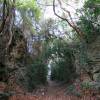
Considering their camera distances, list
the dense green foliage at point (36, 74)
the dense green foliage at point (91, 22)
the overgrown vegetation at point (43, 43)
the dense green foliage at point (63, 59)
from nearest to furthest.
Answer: the overgrown vegetation at point (43, 43) < the dense green foliage at point (91, 22) < the dense green foliage at point (36, 74) < the dense green foliage at point (63, 59)

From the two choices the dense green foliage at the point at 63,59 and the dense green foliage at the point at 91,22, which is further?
the dense green foliage at the point at 63,59

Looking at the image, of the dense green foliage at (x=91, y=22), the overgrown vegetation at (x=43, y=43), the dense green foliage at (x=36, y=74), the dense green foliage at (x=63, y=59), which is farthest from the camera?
the dense green foliage at (x=63, y=59)

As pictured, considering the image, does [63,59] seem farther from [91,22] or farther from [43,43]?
[91,22]

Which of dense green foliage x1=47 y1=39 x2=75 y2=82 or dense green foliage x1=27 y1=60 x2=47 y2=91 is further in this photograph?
dense green foliage x1=47 y1=39 x2=75 y2=82

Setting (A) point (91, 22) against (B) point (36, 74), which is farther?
(B) point (36, 74)

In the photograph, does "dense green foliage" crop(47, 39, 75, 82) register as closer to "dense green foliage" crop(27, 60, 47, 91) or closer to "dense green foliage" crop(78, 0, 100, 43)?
"dense green foliage" crop(27, 60, 47, 91)

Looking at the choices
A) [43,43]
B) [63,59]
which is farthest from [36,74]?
[43,43]

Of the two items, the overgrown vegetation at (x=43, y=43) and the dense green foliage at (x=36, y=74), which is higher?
the overgrown vegetation at (x=43, y=43)

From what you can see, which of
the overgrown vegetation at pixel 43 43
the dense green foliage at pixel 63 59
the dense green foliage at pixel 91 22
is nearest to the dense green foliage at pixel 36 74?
the overgrown vegetation at pixel 43 43

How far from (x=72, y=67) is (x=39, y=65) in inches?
86.0

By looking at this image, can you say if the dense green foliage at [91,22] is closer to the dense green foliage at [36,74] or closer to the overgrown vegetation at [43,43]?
the overgrown vegetation at [43,43]

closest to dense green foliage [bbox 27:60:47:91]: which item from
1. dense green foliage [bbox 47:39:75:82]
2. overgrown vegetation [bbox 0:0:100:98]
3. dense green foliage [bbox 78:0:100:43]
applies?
overgrown vegetation [bbox 0:0:100:98]

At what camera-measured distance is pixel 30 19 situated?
16984 mm

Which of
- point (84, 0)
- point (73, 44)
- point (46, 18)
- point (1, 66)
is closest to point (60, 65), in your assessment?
point (73, 44)
